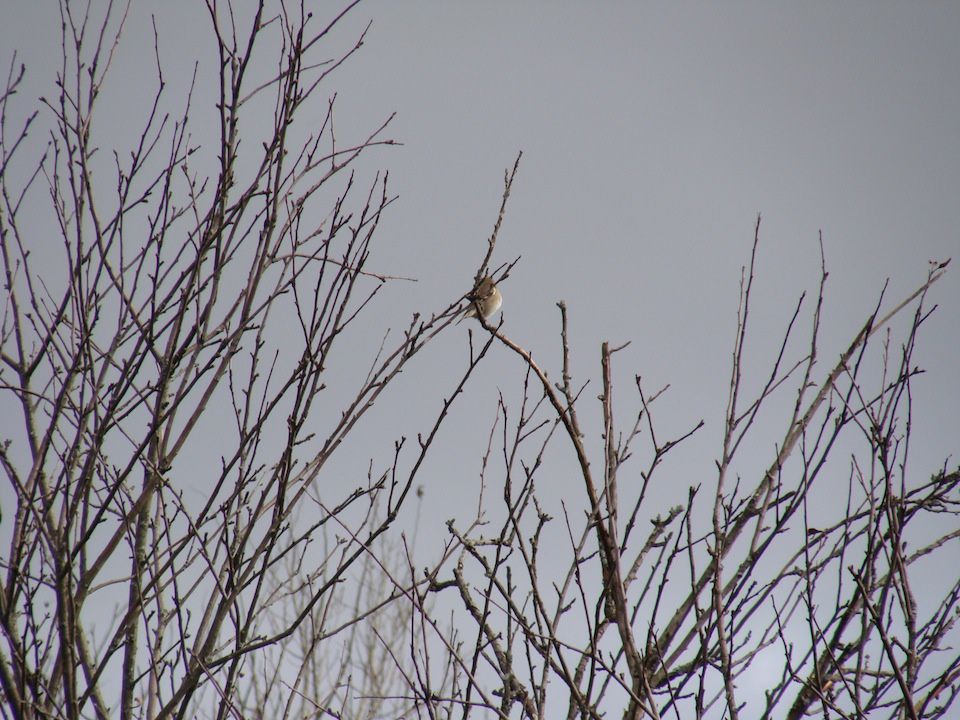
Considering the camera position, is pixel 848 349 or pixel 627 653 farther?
pixel 848 349

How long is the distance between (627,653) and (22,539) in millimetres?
1536

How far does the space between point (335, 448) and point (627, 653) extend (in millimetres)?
906

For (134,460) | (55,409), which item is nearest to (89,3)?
(55,409)

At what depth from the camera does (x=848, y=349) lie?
2162mm

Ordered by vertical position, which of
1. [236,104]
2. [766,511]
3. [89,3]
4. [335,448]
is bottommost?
[766,511]

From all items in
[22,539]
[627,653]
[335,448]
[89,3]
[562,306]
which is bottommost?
[627,653]

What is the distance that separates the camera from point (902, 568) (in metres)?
1.78

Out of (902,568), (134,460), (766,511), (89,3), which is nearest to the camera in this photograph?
(902,568)

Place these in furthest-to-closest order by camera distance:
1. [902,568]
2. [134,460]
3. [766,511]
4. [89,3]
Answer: [89,3]
[134,460]
[766,511]
[902,568]

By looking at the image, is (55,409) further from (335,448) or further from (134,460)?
(335,448)

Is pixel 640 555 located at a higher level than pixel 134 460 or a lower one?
lower

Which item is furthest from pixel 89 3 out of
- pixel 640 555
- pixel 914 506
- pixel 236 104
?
pixel 914 506

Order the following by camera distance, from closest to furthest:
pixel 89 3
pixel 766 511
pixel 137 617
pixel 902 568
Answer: pixel 902 568 → pixel 766 511 → pixel 137 617 → pixel 89 3

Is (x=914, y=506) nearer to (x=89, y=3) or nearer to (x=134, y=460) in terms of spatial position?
(x=134, y=460)
